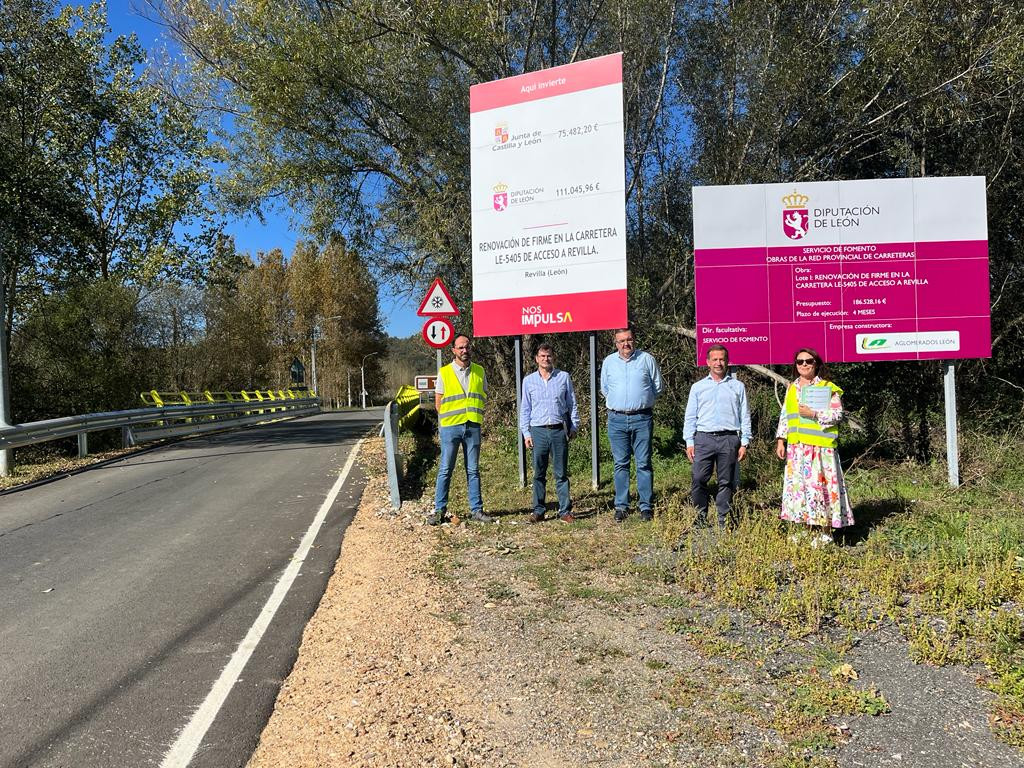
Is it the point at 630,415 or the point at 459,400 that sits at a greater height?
the point at 459,400

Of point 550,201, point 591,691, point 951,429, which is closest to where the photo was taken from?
point 591,691

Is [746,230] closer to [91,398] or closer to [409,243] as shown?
[409,243]

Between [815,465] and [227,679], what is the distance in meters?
4.59

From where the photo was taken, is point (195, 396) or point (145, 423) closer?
point (145, 423)

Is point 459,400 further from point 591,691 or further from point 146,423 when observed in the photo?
point 146,423

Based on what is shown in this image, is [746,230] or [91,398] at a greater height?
[746,230]

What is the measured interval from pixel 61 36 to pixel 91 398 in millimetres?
8141

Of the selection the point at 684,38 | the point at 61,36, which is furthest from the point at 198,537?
the point at 61,36

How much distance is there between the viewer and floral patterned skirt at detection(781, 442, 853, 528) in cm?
563

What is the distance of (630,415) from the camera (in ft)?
Answer: 23.0

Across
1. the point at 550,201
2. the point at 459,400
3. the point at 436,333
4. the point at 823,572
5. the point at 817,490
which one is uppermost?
the point at 550,201

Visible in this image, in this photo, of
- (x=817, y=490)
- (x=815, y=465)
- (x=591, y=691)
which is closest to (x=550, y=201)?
(x=815, y=465)

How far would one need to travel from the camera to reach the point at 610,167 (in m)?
8.34

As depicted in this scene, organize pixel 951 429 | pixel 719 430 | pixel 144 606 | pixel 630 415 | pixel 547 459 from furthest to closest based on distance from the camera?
pixel 951 429 → pixel 547 459 → pixel 630 415 → pixel 719 430 → pixel 144 606
